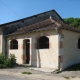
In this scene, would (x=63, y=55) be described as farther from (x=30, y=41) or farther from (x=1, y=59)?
(x=1, y=59)

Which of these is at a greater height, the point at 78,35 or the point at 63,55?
the point at 78,35

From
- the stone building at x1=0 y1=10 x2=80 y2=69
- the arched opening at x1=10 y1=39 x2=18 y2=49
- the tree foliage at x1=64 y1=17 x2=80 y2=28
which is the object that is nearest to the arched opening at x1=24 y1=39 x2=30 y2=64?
the stone building at x1=0 y1=10 x2=80 y2=69

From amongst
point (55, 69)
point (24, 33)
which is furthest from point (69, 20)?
point (55, 69)

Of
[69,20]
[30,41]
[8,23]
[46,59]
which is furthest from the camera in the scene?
[69,20]

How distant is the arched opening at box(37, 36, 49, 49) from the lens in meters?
16.0

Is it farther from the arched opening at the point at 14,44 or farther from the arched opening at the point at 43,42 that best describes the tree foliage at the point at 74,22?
the arched opening at the point at 43,42

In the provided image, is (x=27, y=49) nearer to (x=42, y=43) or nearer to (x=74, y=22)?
(x=42, y=43)

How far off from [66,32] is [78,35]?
2476 mm

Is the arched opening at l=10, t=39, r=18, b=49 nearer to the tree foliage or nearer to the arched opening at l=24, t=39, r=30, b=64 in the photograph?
the arched opening at l=24, t=39, r=30, b=64

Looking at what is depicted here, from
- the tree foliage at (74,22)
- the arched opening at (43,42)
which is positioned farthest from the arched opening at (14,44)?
the tree foliage at (74,22)

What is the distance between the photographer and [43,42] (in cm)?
1630

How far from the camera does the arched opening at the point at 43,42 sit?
1605 centimetres

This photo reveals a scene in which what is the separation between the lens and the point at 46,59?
1521 centimetres

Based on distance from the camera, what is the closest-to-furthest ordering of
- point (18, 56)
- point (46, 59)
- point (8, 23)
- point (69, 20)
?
point (46, 59) → point (18, 56) → point (8, 23) → point (69, 20)
